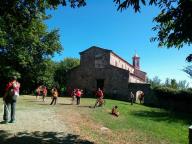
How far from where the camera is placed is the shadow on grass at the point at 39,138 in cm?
1278

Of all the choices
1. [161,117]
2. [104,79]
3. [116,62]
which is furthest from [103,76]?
[161,117]

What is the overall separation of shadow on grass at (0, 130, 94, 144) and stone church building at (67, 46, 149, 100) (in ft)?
129

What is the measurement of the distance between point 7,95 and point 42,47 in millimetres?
39952

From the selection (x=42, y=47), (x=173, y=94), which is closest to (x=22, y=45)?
(x=42, y=47)

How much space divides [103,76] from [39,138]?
4306cm

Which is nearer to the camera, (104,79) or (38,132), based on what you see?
(38,132)

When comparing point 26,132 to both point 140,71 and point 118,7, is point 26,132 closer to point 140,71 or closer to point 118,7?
point 118,7

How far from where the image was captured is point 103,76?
56406mm

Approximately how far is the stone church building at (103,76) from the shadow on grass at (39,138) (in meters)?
39.3

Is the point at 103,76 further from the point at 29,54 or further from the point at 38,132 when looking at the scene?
the point at 38,132

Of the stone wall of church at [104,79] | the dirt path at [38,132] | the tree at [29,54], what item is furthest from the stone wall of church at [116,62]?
the dirt path at [38,132]

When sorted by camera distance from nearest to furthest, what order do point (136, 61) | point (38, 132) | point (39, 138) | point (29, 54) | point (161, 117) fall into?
point (39, 138), point (38, 132), point (161, 117), point (29, 54), point (136, 61)

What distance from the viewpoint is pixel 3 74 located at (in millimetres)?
50375

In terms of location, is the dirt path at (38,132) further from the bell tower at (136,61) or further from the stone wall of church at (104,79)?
the bell tower at (136,61)
